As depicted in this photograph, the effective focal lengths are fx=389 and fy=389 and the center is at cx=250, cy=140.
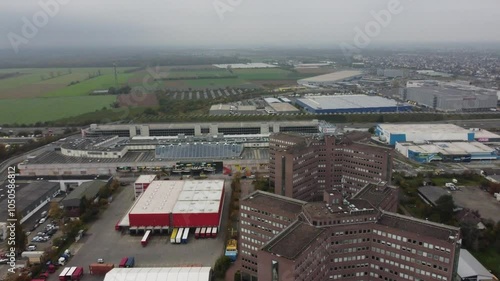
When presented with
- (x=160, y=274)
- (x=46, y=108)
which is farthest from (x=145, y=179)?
(x=46, y=108)

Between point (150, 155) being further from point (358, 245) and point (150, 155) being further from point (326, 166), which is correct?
point (358, 245)

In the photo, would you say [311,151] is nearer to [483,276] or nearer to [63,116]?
[483,276]

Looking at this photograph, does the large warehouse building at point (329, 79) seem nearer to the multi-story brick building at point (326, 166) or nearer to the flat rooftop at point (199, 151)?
the flat rooftop at point (199, 151)

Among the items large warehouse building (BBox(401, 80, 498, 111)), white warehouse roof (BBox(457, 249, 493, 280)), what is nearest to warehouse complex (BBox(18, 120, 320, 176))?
white warehouse roof (BBox(457, 249, 493, 280))

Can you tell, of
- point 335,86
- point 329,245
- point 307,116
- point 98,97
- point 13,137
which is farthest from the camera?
point 335,86

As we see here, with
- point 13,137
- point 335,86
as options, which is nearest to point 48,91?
point 13,137

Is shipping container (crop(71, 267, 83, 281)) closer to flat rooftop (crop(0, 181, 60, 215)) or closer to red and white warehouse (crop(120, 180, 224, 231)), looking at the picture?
red and white warehouse (crop(120, 180, 224, 231))

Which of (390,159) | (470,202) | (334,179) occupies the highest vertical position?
(390,159)
